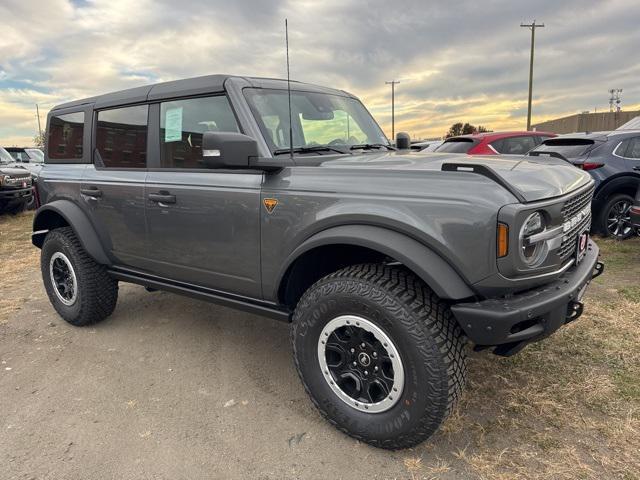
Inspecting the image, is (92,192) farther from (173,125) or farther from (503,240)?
(503,240)

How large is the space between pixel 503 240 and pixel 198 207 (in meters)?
1.88

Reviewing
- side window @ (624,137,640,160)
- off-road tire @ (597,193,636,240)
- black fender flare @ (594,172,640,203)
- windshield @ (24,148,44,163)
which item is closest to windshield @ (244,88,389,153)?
black fender flare @ (594,172,640,203)

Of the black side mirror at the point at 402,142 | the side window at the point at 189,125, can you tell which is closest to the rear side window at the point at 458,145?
the black side mirror at the point at 402,142

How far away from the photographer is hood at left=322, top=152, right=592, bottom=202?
220 cm

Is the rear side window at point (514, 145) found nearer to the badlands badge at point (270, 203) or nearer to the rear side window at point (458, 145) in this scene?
the rear side window at point (458, 145)

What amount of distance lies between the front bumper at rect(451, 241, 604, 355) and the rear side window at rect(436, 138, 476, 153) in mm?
5794

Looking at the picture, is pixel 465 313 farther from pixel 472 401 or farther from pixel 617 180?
pixel 617 180

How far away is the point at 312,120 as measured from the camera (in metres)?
3.31

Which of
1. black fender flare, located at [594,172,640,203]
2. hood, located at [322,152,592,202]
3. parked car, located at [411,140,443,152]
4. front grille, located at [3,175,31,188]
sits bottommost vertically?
front grille, located at [3,175,31,188]

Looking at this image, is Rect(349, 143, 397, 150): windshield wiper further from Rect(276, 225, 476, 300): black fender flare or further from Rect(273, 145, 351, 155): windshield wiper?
Rect(276, 225, 476, 300): black fender flare

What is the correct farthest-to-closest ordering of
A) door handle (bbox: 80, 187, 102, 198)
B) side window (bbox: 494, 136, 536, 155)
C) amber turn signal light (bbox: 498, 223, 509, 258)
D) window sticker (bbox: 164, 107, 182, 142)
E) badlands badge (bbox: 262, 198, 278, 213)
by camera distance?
side window (bbox: 494, 136, 536, 155) → door handle (bbox: 80, 187, 102, 198) → window sticker (bbox: 164, 107, 182, 142) → badlands badge (bbox: 262, 198, 278, 213) → amber turn signal light (bbox: 498, 223, 509, 258)

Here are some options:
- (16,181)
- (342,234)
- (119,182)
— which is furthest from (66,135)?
(16,181)

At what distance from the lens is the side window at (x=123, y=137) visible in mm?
3558

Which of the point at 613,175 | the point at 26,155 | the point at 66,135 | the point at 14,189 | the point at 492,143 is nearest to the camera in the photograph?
the point at 66,135
